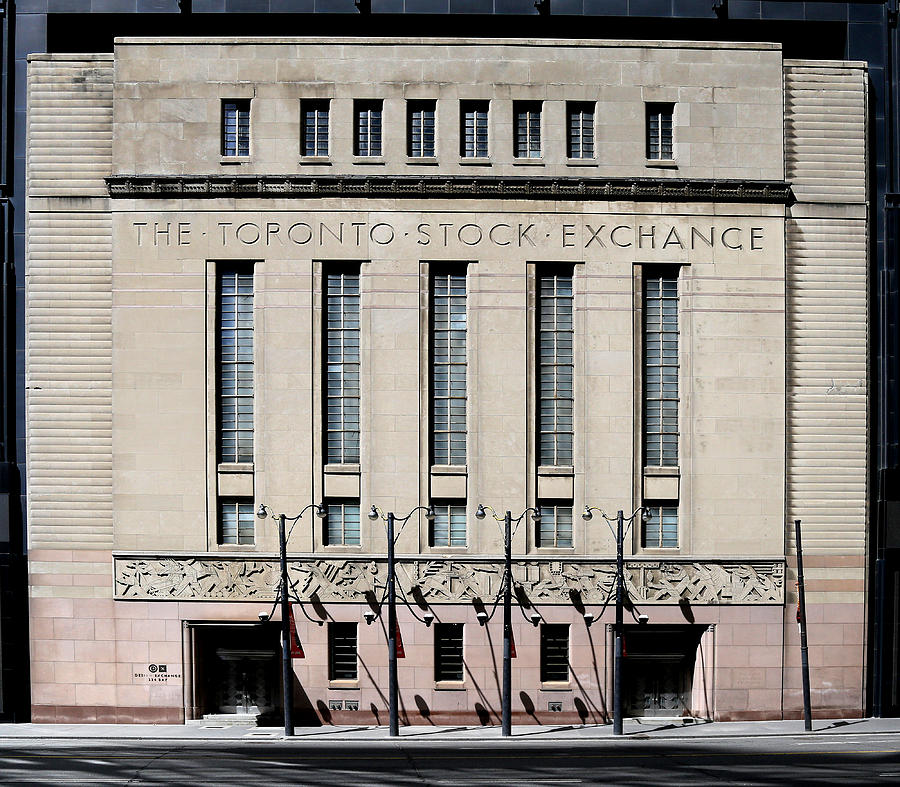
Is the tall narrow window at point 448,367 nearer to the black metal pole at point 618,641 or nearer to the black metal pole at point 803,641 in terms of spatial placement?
the black metal pole at point 618,641

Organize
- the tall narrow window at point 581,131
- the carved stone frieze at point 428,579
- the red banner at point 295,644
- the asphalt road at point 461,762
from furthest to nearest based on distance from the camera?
1. the tall narrow window at point 581,131
2. the carved stone frieze at point 428,579
3. the red banner at point 295,644
4. the asphalt road at point 461,762

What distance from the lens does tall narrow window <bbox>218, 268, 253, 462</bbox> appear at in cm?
3988

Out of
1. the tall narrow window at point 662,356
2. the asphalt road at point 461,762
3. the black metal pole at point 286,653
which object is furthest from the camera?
the tall narrow window at point 662,356

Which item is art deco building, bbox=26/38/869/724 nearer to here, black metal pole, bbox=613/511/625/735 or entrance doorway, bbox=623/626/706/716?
entrance doorway, bbox=623/626/706/716

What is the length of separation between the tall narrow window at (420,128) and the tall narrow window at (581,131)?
5.16 m

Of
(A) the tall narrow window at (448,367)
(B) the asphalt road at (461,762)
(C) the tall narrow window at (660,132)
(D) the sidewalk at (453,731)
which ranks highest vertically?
(C) the tall narrow window at (660,132)

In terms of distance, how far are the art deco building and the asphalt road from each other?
3.60 metres

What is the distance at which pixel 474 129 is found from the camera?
40.0 meters

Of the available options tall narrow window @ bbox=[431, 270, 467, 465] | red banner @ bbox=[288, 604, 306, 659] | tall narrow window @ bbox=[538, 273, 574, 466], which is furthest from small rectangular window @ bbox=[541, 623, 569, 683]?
red banner @ bbox=[288, 604, 306, 659]

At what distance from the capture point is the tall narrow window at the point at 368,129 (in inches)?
1567

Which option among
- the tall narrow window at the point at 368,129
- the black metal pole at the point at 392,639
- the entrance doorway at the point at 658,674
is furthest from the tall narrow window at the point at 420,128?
the entrance doorway at the point at 658,674

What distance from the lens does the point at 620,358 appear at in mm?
39750

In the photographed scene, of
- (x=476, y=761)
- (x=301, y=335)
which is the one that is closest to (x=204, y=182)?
(x=301, y=335)

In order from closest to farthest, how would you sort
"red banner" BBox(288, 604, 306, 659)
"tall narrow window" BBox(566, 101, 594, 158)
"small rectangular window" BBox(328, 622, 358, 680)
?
"red banner" BBox(288, 604, 306, 659) < "small rectangular window" BBox(328, 622, 358, 680) < "tall narrow window" BBox(566, 101, 594, 158)
